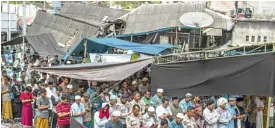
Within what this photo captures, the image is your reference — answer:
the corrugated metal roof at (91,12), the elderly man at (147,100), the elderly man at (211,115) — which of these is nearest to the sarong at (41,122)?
the elderly man at (147,100)

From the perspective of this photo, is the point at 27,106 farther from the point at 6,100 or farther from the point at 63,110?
the point at 63,110

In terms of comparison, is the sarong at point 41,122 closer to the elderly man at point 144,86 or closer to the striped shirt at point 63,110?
the striped shirt at point 63,110

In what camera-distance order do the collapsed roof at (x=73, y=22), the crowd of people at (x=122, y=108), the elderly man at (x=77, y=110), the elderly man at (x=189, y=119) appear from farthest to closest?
the collapsed roof at (x=73, y=22) → the elderly man at (x=77, y=110) → the crowd of people at (x=122, y=108) → the elderly man at (x=189, y=119)

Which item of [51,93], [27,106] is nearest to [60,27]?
[27,106]

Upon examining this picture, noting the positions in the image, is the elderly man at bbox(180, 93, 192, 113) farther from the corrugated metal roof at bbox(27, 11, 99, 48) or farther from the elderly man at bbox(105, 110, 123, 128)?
the corrugated metal roof at bbox(27, 11, 99, 48)

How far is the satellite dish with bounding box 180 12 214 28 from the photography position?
64.5ft

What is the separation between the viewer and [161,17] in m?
23.2

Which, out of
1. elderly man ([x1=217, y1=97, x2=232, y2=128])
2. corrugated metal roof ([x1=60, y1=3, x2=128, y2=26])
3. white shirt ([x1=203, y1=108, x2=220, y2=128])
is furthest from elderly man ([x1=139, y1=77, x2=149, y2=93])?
corrugated metal roof ([x1=60, y1=3, x2=128, y2=26])

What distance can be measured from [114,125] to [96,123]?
3.31 feet

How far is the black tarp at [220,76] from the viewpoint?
10.6 m

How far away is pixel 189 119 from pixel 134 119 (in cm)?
107

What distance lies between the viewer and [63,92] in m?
11.6

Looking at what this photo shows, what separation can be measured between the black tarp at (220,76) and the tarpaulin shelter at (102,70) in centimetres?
78

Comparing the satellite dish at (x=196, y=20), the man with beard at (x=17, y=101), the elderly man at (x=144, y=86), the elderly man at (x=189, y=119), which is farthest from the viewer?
the satellite dish at (x=196, y=20)
